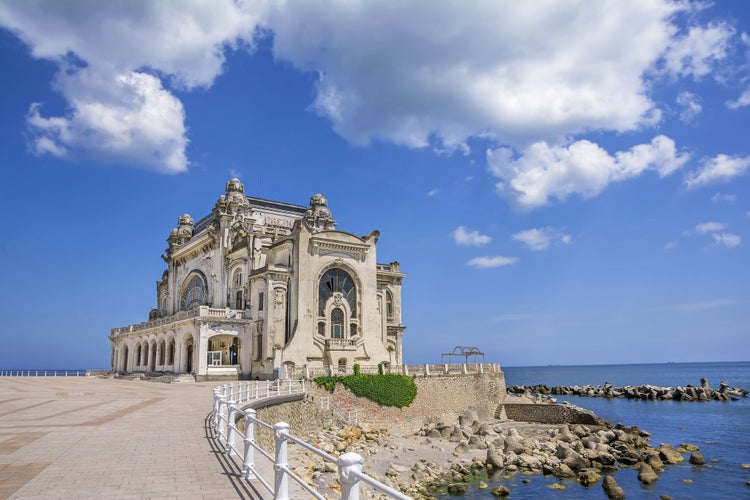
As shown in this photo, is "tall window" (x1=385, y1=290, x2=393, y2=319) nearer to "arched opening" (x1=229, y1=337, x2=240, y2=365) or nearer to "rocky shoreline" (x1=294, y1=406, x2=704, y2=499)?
"arched opening" (x1=229, y1=337, x2=240, y2=365)

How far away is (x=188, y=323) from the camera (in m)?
46.0

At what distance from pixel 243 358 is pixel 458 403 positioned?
17.3m

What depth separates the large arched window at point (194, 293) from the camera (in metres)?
55.1

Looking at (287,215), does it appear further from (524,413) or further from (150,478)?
(150,478)

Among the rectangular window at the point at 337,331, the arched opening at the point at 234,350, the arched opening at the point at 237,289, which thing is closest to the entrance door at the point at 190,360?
the arched opening at the point at 234,350

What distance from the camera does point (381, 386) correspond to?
40.1 metres

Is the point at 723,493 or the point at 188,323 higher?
the point at 188,323

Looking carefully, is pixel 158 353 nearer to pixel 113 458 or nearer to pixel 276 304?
pixel 276 304

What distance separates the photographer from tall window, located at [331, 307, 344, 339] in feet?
153

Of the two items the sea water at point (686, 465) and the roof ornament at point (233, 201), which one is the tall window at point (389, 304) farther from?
the sea water at point (686, 465)

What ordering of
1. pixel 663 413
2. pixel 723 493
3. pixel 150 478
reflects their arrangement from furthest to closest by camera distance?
pixel 663 413 → pixel 723 493 → pixel 150 478

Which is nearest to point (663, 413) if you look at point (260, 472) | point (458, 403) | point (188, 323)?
point (458, 403)

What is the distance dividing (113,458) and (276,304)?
3411cm

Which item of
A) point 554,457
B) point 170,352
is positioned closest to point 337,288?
point 170,352
